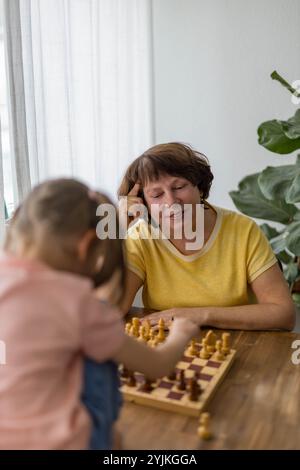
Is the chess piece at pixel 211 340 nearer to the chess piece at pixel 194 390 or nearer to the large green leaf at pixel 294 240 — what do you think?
the chess piece at pixel 194 390

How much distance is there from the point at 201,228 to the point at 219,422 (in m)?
0.79

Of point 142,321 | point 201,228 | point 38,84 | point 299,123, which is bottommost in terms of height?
point 142,321

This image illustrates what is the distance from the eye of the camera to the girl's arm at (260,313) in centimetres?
151

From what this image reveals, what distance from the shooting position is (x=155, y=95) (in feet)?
9.84

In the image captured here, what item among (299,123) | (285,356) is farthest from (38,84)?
(285,356)

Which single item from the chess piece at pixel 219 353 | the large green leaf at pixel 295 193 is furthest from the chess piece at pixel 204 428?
the large green leaf at pixel 295 193

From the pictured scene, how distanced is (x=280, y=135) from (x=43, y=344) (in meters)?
1.61

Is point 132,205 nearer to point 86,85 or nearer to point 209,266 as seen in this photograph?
point 209,266

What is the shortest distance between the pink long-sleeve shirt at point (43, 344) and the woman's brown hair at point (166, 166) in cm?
87

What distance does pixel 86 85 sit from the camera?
2.40 m

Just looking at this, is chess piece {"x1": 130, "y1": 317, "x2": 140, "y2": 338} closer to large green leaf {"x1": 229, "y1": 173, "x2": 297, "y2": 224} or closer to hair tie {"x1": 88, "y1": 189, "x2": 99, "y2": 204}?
hair tie {"x1": 88, "y1": 189, "x2": 99, "y2": 204}

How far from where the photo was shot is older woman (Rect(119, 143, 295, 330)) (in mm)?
1610
